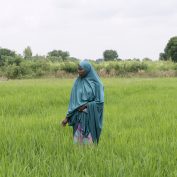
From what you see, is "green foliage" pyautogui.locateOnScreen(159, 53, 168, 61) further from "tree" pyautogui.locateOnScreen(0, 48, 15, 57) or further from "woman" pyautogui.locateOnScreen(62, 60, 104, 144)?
"woman" pyautogui.locateOnScreen(62, 60, 104, 144)

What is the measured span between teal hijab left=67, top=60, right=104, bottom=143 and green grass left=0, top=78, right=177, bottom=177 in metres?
0.21

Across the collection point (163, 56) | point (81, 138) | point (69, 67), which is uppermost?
point (163, 56)

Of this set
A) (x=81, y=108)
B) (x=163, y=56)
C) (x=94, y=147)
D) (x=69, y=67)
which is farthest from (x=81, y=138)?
(x=163, y=56)

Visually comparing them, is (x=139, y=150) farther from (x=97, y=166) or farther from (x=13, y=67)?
(x=13, y=67)

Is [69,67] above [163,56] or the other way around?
the other way around

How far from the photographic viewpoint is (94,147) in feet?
14.8

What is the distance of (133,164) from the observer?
373 cm

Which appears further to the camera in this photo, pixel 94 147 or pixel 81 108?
pixel 81 108

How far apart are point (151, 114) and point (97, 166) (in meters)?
4.79

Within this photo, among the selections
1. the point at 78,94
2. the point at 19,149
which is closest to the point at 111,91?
the point at 78,94

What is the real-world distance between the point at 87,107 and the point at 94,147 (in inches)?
33.5

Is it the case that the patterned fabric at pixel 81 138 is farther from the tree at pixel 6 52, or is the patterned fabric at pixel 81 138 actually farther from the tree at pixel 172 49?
the tree at pixel 172 49

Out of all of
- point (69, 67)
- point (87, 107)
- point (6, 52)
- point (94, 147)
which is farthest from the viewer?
point (6, 52)

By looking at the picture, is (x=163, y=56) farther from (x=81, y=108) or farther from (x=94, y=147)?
(x=94, y=147)
